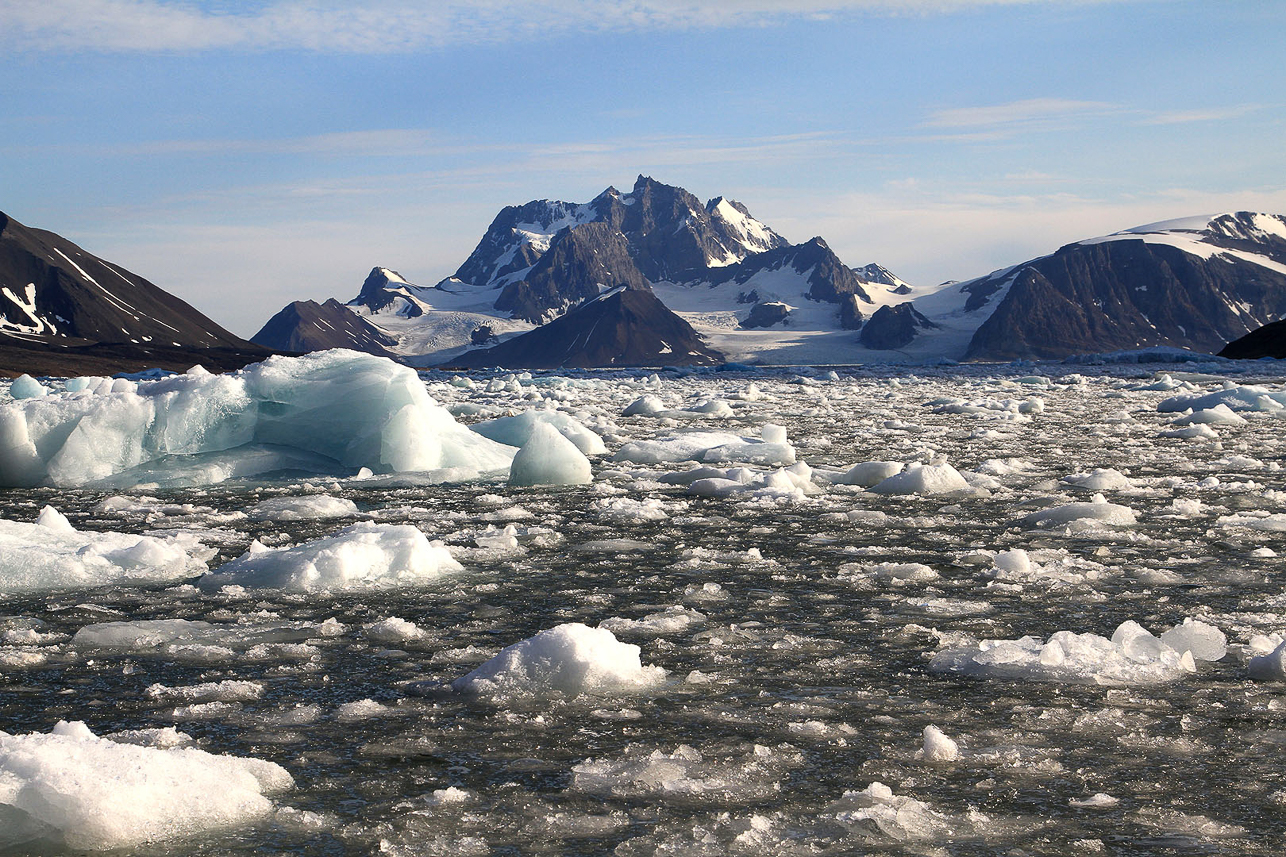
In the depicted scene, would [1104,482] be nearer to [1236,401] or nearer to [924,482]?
→ [924,482]

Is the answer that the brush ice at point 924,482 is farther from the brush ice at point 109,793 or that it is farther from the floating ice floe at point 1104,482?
the brush ice at point 109,793

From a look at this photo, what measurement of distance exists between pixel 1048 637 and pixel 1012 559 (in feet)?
5.44

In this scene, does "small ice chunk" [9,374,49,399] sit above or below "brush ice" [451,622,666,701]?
above

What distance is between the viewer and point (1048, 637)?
5383 millimetres

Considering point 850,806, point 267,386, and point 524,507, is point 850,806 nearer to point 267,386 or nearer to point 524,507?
point 524,507

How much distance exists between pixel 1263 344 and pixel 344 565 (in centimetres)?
9119

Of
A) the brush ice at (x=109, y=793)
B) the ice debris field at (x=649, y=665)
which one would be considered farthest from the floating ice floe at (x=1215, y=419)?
the brush ice at (x=109, y=793)

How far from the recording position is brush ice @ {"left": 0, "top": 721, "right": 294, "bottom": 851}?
3.06 m

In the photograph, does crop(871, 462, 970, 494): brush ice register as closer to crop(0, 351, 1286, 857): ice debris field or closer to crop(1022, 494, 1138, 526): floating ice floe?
crop(0, 351, 1286, 857): ice debris field

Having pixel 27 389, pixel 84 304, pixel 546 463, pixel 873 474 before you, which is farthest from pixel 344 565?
pixel 84 304

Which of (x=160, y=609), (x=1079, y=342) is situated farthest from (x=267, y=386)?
(x=1079, y=342)

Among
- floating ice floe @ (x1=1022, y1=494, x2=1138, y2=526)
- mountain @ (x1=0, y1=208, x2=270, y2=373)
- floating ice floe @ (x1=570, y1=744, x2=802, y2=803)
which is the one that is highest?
mountain @ (x1=0, y1=208, x2=270, y2=373)

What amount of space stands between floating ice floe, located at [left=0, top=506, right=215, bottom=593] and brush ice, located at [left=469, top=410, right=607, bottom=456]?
7711mm

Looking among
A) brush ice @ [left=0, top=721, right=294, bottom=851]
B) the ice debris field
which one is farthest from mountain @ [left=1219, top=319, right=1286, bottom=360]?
brush ice @ [left=0, top=721, right=294, bottom=851]
